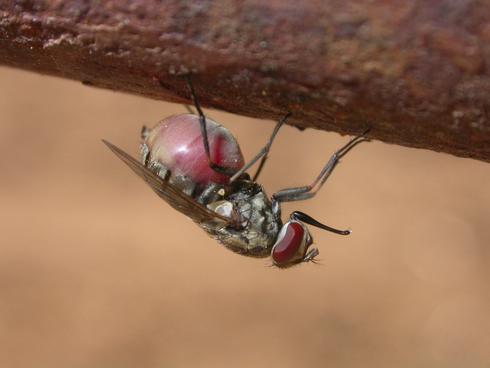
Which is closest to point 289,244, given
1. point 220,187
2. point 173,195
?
point 220,187

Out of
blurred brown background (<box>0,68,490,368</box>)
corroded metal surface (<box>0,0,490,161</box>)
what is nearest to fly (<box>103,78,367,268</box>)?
corroded metal surface (<box>0,0,490,161</box>)

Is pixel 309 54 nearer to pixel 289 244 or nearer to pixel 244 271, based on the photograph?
pixel 289 244

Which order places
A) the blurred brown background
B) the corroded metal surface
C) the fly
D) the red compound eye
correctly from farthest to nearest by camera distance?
the blurred brown background → the red compound eye → the fly → the corroded metal surface

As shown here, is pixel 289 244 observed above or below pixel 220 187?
below

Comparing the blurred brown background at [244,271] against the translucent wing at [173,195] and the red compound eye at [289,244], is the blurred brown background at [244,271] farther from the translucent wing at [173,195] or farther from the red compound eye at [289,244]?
the translucent wing at [173,195]

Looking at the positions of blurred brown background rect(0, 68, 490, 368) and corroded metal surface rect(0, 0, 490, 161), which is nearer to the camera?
corroded metal surface rect(0, 0, 490, 161)

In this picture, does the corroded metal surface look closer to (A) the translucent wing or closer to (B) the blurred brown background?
(A) the translucent wing

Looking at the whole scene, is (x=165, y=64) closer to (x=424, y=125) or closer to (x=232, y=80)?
(x=232, y=80)
